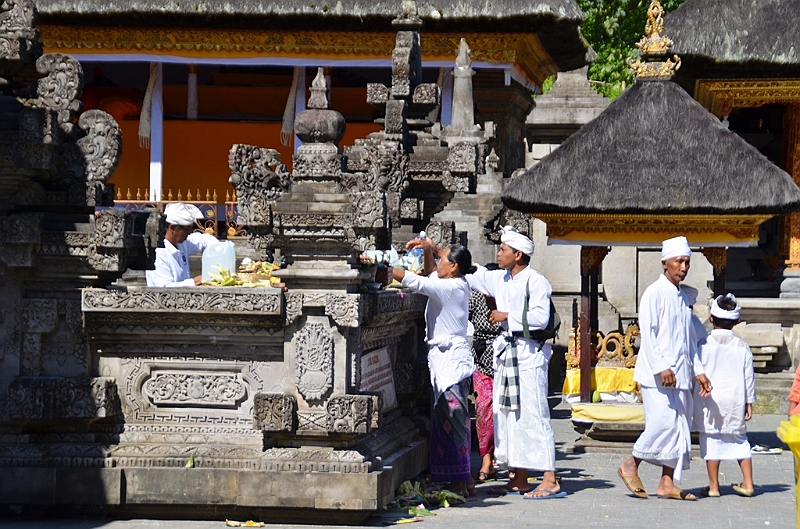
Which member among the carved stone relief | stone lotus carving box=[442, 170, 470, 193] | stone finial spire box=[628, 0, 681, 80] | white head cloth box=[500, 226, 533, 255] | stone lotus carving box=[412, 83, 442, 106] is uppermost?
stone finial spire box=[628, 0, 681, 80]

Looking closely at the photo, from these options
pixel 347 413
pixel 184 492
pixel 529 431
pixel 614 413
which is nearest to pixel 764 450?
pixel 614 413

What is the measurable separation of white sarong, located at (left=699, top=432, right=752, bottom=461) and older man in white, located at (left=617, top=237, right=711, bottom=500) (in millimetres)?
349

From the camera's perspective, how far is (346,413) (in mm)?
8750

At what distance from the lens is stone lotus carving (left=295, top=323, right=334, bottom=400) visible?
29.0 ft

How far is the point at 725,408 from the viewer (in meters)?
10.6

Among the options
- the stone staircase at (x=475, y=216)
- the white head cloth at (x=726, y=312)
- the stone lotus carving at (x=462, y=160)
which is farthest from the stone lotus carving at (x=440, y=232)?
the stone staircase at (x=475, y=216)

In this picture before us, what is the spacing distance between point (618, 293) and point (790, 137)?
3.44 meters

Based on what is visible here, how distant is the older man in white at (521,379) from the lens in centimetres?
1029

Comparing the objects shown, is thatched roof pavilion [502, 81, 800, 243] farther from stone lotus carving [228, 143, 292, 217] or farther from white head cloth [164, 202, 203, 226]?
white head cloth [164, 202, 203, 226]

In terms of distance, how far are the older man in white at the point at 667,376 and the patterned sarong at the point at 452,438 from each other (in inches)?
47.7

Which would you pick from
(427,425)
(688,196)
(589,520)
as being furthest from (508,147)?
(589,520)

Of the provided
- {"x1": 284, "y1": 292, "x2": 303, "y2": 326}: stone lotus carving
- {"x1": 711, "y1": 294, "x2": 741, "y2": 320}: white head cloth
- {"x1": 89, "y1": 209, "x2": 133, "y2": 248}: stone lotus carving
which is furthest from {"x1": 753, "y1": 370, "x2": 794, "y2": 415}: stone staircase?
{"x1": 89, "y1": 209, "x2": 133, "y2": 248}: stone lotus carving

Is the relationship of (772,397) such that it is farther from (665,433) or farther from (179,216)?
(179,216)

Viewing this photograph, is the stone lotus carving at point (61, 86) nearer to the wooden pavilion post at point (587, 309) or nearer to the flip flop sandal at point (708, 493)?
the flip flop sandal at point (708, 493)
